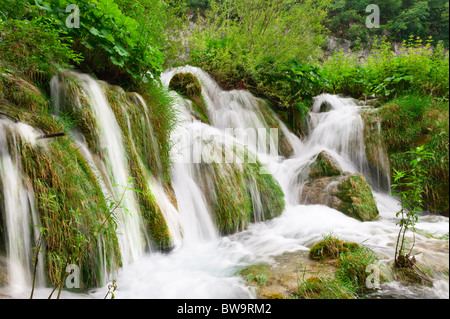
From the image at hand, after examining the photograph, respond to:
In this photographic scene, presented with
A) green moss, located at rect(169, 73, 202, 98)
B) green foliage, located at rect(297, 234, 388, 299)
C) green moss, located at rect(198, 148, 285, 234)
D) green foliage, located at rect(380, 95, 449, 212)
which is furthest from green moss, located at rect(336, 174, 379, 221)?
green moss, located at rect(169, 73, 202, 98)

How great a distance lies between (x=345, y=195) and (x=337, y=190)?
0.16 metres

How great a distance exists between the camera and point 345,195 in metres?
4.29

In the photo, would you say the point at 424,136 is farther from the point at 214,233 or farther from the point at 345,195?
the point at 214,233

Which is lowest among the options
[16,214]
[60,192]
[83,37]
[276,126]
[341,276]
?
[341,276]

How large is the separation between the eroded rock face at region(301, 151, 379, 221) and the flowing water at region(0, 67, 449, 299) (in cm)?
17

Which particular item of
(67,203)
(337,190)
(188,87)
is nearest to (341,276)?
(67,203)

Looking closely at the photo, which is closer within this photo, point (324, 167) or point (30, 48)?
point (30, 48)

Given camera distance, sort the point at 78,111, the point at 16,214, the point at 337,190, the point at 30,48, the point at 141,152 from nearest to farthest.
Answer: the point at 16,214 → the point at 30,48 → the point at 78,111 → the point at 141,152 → the point at 337,190

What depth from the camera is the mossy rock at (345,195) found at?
4121 mm

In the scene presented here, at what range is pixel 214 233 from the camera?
11.1ft

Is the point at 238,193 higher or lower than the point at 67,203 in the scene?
lower

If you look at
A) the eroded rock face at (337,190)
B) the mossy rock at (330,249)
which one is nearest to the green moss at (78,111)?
the mossy rock at (330,249)

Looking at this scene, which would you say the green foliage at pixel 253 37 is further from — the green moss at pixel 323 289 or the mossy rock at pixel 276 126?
the green moss at pixel 323 289

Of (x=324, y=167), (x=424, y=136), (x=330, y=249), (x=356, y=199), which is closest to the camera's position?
(x=330, y=249)
